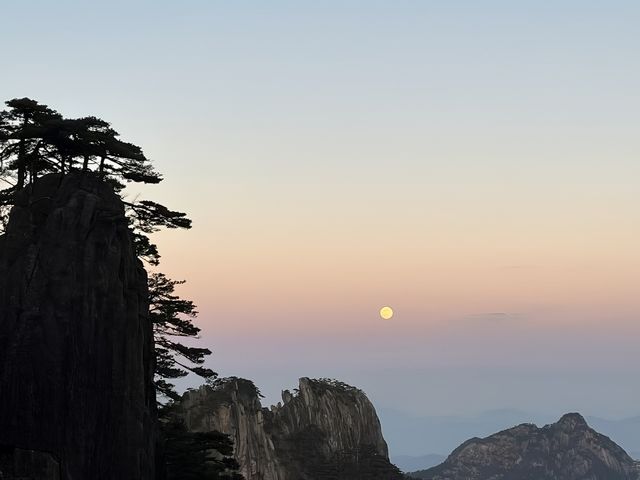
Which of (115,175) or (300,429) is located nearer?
(115,175)

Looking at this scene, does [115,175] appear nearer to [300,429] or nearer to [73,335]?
[73,335]

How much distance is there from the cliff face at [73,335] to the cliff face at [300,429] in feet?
245

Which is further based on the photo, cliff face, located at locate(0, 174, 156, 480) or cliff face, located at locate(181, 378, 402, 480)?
cliff face, located at locate(181, 378, 402, 480)

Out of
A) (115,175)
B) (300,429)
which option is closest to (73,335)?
(115,175)

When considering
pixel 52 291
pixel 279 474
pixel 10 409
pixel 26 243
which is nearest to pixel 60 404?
pixel 10 409

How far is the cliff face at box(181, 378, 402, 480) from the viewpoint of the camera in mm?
136875

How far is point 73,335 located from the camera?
151 ft

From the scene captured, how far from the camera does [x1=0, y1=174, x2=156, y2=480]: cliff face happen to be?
1754 inches

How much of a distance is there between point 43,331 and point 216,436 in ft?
68.2

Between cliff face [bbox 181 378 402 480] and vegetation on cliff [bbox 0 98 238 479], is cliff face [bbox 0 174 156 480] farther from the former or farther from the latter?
cliff face [bbox 181 378 402 480]

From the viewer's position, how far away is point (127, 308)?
49281 millimetres

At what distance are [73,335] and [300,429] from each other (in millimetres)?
123968

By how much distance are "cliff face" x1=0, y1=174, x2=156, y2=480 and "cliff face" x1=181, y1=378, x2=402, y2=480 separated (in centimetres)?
7462

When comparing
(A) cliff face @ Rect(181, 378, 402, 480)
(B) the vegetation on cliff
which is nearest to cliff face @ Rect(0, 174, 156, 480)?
(B) the vegetation on cliff
